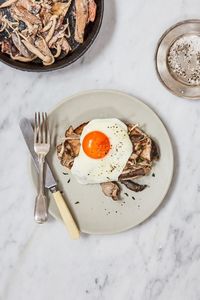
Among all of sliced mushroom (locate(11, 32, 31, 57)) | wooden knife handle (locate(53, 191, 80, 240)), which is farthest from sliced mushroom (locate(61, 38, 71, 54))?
wooden knife handle (locate(53, 191, 80, 240))

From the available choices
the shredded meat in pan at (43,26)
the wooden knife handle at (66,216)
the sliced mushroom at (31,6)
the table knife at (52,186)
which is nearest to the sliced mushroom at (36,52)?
the shredded meat in pan at (43,26)

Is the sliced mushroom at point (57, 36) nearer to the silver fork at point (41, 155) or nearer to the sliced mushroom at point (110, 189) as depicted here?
the silver fork at point (41, 155)

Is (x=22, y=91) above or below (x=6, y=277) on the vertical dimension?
above

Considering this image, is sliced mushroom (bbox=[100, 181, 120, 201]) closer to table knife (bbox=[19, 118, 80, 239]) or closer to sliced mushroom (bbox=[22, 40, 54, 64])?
table knife (bbox=[19, 118, 80, 239])

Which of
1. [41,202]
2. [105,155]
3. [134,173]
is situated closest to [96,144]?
[105,155]

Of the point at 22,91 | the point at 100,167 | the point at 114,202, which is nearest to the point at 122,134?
the point at 100,167

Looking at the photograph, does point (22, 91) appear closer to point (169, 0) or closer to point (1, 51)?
point (1, 51)
